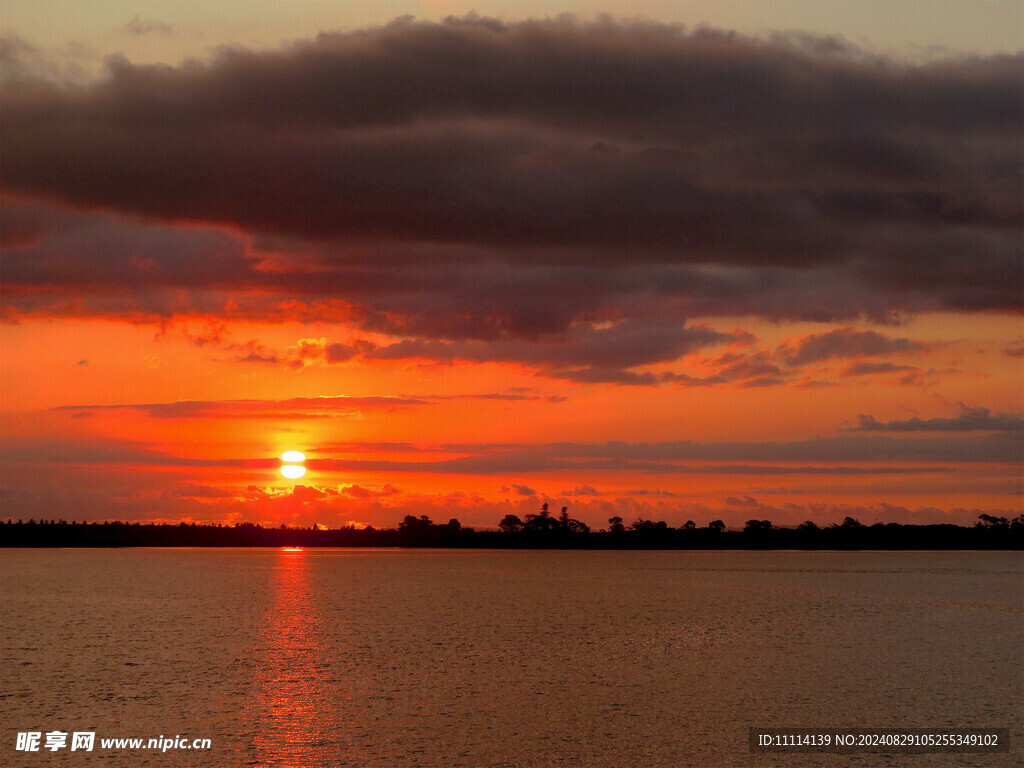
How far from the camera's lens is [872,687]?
4841 centimetres

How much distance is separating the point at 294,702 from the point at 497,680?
10485 millimetres

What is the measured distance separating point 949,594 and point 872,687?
8672 cm

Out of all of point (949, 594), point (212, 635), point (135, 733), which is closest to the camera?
point (135, 733)

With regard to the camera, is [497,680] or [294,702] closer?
[294,702]

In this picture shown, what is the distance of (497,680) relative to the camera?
49719 millimetres

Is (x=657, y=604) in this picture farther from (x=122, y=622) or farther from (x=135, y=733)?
(x=135, y=733)

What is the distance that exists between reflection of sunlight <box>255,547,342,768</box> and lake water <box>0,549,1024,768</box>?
13 cm

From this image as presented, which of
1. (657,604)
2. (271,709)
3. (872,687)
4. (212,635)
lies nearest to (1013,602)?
(657,604)

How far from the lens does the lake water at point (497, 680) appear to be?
3528cm

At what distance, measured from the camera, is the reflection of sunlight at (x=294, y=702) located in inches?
1351

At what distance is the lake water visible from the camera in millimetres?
35281

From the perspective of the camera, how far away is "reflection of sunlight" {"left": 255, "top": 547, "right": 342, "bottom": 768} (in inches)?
1351

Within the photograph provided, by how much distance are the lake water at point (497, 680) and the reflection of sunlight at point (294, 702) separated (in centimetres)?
13

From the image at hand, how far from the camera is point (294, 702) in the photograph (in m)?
43.4
